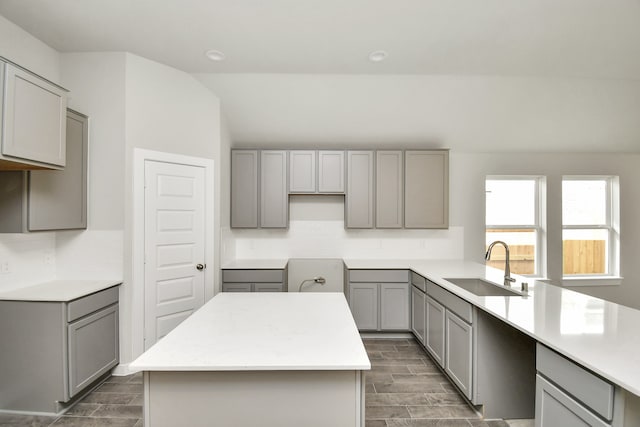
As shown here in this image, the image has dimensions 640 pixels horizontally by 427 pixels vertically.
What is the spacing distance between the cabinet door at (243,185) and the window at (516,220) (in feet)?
10.3

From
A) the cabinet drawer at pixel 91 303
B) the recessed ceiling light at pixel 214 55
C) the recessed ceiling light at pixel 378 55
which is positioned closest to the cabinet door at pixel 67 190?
the cabinet drawer at pixel 91 303

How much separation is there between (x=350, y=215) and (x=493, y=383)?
224cm

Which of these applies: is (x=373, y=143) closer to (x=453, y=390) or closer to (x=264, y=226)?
(x=264, y=226)

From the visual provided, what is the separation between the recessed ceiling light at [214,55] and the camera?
8.90 feet

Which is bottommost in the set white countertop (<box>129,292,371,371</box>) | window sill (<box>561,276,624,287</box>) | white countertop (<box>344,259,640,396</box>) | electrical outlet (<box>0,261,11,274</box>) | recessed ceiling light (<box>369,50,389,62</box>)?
window sill (<box>561,276,624,287</box>)

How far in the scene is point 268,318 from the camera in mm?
1767

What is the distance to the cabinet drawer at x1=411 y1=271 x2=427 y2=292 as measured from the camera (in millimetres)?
3119

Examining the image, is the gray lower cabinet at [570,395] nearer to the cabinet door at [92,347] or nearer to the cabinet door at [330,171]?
the cabinet door at [330,171]

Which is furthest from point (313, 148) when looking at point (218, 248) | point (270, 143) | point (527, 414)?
point (527, 414)

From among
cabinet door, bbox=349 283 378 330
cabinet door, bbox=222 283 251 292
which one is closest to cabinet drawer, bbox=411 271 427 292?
cabinet door, bbox=349 283 378 330

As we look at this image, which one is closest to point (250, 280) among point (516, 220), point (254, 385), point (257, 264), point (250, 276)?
point (250, 276)

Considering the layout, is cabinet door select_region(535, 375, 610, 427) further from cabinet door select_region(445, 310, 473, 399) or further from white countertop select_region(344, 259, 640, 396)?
cabinet door select_region(445, 310, 473, 399)

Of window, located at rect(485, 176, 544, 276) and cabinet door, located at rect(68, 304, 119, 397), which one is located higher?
window, located at rect(485, 176, 544, 276)

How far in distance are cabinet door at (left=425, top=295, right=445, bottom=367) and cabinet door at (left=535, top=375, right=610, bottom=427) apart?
1.17 metres
